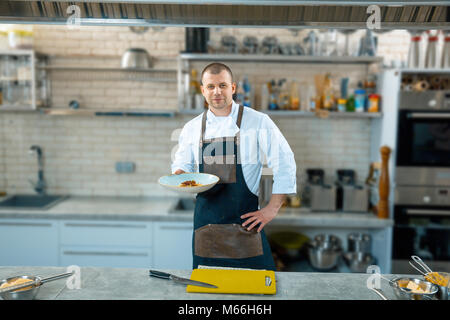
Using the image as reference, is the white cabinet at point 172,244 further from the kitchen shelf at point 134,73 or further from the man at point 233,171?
the kitchen shelf at point 134,73

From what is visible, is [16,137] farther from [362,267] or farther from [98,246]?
[362,267]

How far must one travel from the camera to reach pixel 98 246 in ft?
12.1

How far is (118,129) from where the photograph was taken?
4.38m

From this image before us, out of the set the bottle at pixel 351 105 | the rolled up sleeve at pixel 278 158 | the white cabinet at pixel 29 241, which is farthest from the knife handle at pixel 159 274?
the bottle at pixel 351 105

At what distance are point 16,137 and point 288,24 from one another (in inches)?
136

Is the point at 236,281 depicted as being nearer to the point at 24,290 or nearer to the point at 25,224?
the point at 24,290

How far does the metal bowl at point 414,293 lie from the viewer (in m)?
1.55

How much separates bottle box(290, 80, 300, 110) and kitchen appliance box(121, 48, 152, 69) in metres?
1.39

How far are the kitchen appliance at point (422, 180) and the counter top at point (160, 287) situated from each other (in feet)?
6.46

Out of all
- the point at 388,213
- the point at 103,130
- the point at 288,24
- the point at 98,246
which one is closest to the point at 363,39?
the point at 388,213

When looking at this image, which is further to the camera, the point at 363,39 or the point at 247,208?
the point at 363,39

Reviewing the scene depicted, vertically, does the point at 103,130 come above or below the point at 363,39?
below
